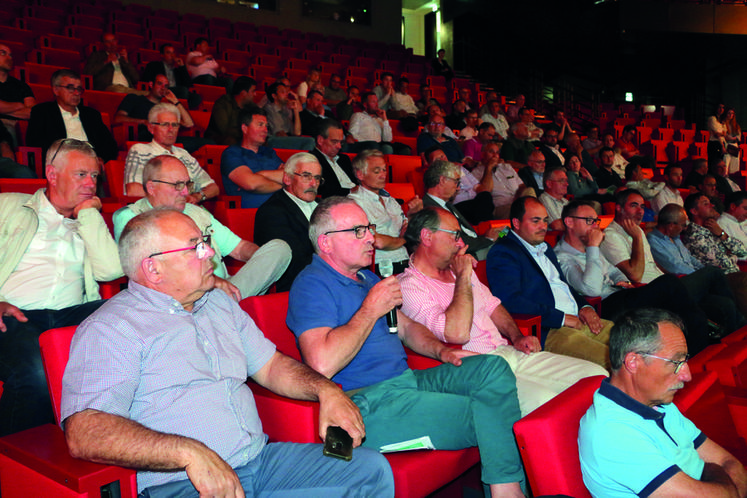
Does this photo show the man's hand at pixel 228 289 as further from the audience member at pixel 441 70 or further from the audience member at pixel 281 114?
the audience member at pixel 441 70

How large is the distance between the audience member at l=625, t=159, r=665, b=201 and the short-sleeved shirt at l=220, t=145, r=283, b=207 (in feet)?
12.7

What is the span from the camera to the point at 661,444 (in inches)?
50.3

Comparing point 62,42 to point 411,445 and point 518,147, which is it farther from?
point 411,445

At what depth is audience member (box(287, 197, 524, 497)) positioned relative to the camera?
1576mm

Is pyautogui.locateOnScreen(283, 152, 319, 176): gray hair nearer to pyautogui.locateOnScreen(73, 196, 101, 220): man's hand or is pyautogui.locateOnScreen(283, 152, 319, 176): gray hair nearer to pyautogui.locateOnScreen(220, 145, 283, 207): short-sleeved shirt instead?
pyautogui.locateOnScreen(220, 145, 283, 207): short-sleeved shirt

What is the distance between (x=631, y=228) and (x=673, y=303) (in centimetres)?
62

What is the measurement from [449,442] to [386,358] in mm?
324

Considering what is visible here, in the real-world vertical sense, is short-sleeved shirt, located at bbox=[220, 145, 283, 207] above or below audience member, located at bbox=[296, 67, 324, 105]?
below

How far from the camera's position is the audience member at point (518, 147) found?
6.15m

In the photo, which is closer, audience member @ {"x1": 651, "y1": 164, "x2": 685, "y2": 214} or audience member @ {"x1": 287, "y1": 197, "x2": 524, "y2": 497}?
audience member @ {"x1": 287, "y1": 197, "x2": 524, "y2": 497}

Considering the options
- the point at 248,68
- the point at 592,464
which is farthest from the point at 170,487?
the point at 248,68

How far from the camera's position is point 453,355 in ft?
5.94

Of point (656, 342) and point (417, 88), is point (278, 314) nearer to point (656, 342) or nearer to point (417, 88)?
point (656, 342)

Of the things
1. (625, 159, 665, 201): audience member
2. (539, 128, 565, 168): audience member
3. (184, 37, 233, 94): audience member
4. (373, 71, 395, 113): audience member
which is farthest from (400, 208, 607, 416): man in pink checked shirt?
(373, 71, 395, 113): audience member
